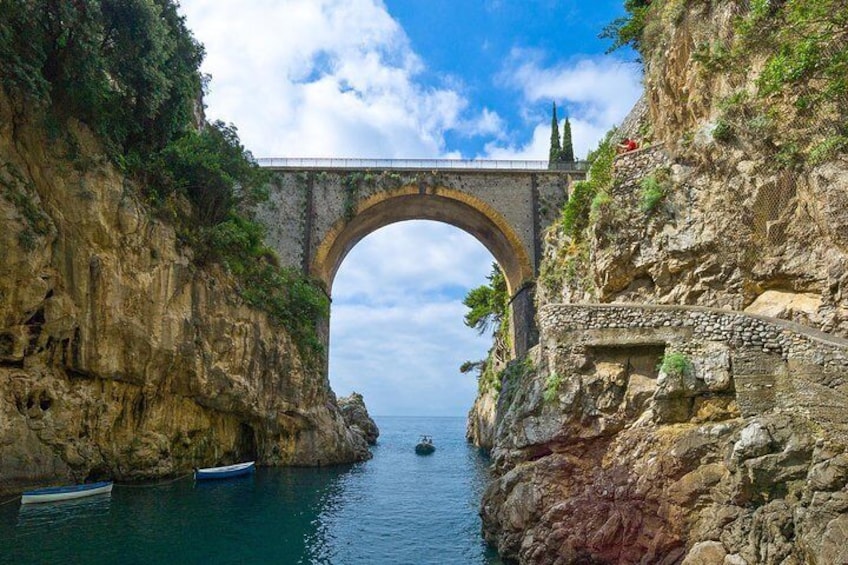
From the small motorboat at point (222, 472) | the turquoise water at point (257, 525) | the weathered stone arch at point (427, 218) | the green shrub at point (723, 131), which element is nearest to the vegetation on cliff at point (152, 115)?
the weathered stone arch at point (427, 218)

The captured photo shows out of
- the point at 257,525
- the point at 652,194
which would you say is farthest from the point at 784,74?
the point at 257,525

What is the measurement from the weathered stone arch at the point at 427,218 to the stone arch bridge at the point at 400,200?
52 mm

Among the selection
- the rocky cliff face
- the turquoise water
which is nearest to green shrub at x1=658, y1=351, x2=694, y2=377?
the turquoise water

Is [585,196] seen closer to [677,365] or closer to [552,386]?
[552,386]

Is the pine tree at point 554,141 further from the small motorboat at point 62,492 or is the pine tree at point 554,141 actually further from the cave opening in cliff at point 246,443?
the small motorboat at point 62,492

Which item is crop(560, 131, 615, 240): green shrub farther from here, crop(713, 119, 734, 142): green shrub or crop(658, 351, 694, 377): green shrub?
crop(658, 351, 694, 377): green shrub

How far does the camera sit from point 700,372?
35.7 ft

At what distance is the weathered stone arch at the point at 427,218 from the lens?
28.1m

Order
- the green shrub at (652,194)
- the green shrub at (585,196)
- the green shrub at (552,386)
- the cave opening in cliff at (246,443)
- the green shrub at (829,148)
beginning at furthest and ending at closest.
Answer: the cave opening in cliff at (246,443), the green shrub at (585,196), the green shrub at (652,194), the green shrub at (552,386), the green shrub at (829,148)

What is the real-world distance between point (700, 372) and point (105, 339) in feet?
58.2

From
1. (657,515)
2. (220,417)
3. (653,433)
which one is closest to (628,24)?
(653,433)

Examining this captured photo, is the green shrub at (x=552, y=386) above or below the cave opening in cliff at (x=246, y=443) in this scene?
above

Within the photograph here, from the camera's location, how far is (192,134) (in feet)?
71.7

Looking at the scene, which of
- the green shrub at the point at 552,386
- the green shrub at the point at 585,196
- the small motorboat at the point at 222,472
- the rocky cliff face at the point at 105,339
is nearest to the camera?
the green shrub at the point at 552,386
